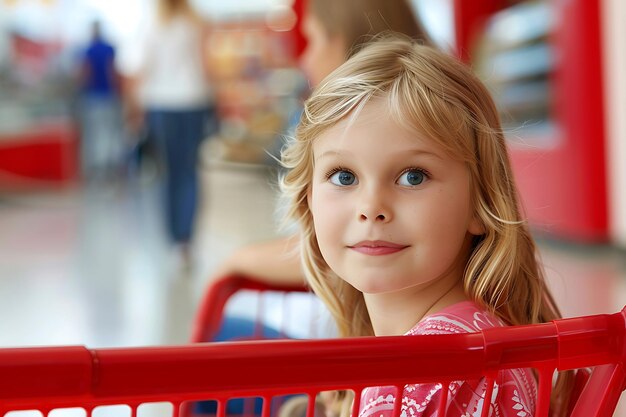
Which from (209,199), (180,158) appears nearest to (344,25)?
(180,158)

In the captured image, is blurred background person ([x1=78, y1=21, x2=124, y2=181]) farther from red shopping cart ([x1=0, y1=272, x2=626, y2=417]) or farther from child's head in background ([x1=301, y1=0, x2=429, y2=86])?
red shopping cart ([x1=0, y1=272, x2=626, y2=417])

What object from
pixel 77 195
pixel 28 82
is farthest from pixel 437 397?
pixel 28 82

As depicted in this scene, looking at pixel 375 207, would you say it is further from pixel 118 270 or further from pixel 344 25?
pixel 118 270

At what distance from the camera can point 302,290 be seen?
1.73 m

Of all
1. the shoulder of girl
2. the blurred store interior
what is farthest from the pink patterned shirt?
the blurred store interior

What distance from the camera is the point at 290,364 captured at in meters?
0.75

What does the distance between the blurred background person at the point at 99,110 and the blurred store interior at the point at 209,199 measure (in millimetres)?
141

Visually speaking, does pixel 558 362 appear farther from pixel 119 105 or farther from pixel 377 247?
pixel 119 105

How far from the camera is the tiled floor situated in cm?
421

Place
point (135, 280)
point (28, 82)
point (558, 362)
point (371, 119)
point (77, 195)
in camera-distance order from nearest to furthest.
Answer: point (558, 362), point (371, 119), point (135, 280), point (77, 195), point (28, 82)

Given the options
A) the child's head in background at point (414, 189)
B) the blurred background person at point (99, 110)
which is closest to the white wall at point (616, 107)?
the child's head in background at point (414, 189)

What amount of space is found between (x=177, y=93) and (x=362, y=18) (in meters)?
3.46

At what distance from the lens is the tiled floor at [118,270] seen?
4207mm

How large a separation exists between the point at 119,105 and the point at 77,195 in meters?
1.09
